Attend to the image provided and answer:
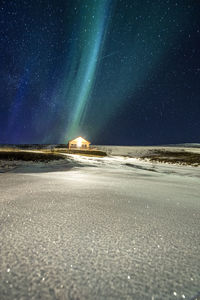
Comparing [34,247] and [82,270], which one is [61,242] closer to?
[34,247]

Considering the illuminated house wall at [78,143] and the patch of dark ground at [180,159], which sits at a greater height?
the illuminated house wall at [78,143]

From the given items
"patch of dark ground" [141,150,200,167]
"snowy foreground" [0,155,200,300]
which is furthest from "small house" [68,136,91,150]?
"snowy foreground" [0,155,200,300]

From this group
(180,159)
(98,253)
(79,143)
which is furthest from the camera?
(79,143)

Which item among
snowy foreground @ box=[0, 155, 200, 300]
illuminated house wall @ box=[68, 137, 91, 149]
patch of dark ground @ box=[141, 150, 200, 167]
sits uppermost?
illuminated house wall @ box=[68, 137, 91, 149]

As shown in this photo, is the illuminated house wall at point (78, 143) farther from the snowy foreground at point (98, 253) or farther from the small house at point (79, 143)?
the snowy foreground at point (98, 253)

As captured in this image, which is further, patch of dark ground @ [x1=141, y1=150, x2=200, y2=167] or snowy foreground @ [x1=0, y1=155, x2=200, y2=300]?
patch of dark ground @ [x1=141, y1=150, x2=200, y2=167]

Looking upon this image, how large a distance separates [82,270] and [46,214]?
2.98 feet

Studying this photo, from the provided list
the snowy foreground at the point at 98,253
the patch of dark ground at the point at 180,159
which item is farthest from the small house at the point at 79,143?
the snowy foreground at the point at 98,253

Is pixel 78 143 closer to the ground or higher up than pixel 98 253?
higher up

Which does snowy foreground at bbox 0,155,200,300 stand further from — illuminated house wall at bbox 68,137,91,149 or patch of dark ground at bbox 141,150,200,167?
illuminated house wall at bbox 68,137,91,149

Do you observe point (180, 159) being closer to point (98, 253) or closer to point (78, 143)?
point (78, 143)

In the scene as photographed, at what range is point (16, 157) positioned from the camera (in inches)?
370

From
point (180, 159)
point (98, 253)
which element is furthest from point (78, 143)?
point (98, 253)

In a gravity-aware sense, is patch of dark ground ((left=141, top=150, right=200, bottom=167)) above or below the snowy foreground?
below
